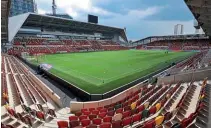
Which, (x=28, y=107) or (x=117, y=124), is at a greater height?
(x=117, y=124)

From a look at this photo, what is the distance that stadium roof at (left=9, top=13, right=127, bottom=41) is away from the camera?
60125 mm

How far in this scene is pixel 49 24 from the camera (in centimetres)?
7156

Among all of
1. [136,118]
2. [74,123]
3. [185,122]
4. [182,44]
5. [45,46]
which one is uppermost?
[182,44]

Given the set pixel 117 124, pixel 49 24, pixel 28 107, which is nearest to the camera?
pixel 117 124

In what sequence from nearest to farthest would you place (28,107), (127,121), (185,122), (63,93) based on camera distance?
1. (185,122)
2. (127,121)
3. (28,107)
4. (63,93)

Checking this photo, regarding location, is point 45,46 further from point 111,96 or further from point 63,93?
point 111,96

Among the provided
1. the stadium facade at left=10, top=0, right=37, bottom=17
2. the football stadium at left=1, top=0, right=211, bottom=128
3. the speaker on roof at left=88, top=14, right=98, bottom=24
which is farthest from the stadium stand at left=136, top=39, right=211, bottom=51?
the stadium facade at left=10, top=0, right=37, bottom=17

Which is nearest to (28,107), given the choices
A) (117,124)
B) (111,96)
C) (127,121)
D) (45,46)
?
(117,124)

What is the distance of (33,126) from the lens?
8.83 metres

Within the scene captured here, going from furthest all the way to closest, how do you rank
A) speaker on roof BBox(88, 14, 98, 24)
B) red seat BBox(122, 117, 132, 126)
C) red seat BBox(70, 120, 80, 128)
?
speaker on roof BBox(88, 14, 98, 24), red seat BBox(70, 120, 80, 128), red seat BBox(122, 117, 132, 126)

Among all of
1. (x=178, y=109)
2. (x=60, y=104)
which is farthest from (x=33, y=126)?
(x=178, y=109)

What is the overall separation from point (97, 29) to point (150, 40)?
2828cm

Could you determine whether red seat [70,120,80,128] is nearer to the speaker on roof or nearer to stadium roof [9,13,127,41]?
stadium roof [9,13,127,41]

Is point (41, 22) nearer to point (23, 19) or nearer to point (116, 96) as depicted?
point (23, 19)
